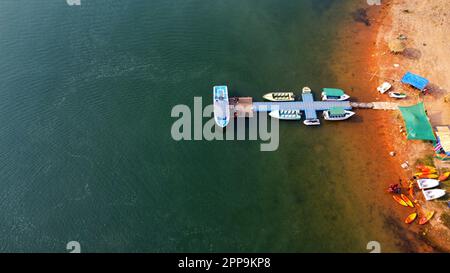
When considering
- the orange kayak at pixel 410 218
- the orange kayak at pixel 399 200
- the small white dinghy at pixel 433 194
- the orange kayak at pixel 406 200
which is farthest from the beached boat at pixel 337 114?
the orange kayak at pixel 410 218

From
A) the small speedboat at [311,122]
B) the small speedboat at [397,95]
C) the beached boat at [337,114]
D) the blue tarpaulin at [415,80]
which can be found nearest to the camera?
the small speedboat at [311,122]

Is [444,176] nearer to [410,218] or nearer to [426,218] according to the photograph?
[426,218]

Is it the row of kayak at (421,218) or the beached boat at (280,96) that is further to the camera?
the beached boat at (280,96)

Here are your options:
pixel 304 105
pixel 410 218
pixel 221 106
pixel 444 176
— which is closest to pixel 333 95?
pixel 304 105

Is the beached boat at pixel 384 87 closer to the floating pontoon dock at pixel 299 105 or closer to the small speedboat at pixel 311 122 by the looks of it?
the floating pontoon dock at pixel 299 105

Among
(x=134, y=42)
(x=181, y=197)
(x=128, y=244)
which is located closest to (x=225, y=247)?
(x=181, y=197)

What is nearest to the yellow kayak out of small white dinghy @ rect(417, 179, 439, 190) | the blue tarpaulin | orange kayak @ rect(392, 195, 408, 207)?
small white dinghy @ rect(417, 179, 439, 190)
